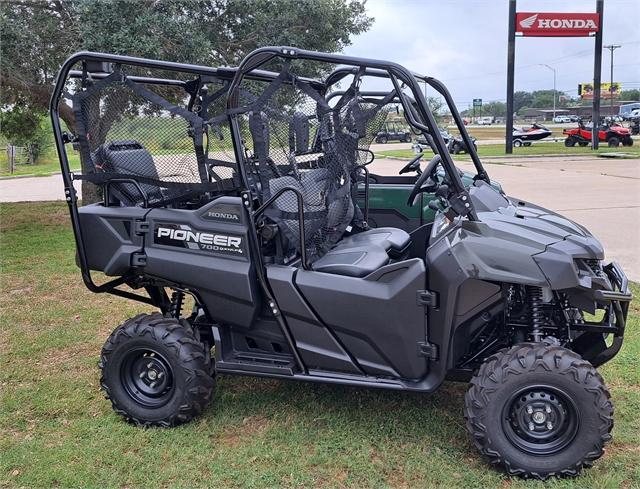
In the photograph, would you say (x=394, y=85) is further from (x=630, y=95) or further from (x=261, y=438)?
(x=630, y=95)

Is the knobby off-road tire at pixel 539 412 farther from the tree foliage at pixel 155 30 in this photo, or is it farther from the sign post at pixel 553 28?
the sign post at pixel 553 28

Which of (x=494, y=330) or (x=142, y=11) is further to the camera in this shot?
(x=142, y=11)

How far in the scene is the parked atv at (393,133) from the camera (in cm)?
364

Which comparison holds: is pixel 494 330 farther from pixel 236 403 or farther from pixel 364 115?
pixel 236 403

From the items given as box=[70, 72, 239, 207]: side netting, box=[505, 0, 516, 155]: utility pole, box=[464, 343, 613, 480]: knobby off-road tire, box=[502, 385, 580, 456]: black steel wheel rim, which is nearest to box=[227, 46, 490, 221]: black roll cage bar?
box=[70, 72, 239, 207]: side netting

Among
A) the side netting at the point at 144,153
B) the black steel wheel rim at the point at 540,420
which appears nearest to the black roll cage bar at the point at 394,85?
the side netting at the point at 144,153

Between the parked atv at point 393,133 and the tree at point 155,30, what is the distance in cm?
478

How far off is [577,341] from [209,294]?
211 cm

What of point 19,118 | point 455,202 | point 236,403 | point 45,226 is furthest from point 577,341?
point 19,118

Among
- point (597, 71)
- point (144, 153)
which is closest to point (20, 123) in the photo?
point (144, 153)

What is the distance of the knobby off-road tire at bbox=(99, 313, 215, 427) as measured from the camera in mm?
3594

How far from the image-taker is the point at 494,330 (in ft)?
11.3

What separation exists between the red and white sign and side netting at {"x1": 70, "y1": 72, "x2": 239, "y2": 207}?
85.5 feet

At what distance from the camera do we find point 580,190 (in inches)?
533
